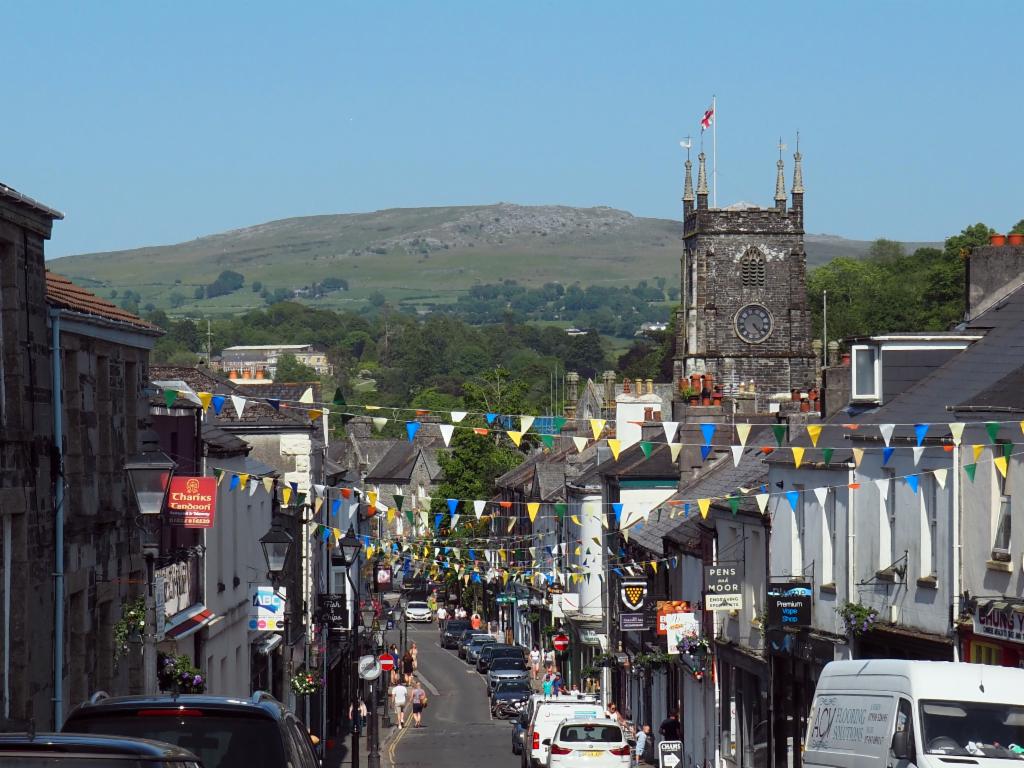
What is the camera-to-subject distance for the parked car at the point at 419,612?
102750 mm

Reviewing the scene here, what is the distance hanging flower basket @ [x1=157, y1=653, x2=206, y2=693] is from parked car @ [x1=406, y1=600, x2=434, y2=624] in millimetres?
76443

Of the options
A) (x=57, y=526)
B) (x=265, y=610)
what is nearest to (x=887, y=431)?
(x=57, y=526)

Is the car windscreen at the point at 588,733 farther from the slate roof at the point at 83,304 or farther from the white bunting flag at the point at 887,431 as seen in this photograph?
the slate roof at the point at 83,304

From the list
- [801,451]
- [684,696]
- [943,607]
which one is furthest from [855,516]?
[684,696]

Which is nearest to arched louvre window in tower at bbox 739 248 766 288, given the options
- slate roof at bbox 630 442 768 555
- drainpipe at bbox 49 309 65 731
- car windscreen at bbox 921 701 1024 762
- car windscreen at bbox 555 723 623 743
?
slate roof at bbox 630 442 768 555

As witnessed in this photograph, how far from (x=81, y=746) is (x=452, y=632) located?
82.9 m

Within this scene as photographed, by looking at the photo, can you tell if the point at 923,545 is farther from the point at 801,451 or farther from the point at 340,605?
the point at 340,605

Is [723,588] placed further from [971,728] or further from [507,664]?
[507,664]

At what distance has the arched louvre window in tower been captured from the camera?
123000mm

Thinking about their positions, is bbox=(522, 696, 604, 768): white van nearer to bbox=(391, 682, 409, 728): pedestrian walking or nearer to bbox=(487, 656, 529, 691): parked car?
bbox=(391, 682, 409, 728): pedestrian walking

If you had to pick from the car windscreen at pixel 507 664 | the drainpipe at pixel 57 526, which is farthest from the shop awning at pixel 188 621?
the car windscreen at pixel 507 664

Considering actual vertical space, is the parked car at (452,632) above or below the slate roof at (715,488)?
below

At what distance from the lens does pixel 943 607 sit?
24.8 metres

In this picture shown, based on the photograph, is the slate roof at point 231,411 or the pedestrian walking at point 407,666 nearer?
the slate roof at point 231,411
